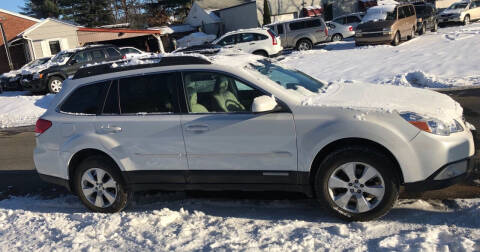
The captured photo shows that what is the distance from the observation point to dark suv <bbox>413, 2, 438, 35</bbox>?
2440 centimetres

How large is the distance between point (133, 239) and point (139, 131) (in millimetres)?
1131

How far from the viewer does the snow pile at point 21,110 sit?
44.2 ft

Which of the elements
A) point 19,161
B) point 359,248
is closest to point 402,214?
point 359,248

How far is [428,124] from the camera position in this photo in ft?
12.7

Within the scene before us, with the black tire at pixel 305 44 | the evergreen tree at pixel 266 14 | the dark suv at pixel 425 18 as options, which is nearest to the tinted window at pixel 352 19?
the dark suv at pixel 425 18

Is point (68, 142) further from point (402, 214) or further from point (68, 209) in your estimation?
point (402, 214)

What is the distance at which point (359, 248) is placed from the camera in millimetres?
3635

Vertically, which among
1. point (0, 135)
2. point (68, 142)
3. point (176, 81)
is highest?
point (176, 81)

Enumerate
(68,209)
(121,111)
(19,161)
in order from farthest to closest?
(19,161), (68,209), (121,111)

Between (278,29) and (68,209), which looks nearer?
(68,209)

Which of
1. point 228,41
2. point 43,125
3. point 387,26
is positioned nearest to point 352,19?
point 387,26

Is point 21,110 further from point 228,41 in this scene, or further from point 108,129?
point 108,129

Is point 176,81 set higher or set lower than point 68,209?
higher

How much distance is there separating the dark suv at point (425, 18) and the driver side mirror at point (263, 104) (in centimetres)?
2285
